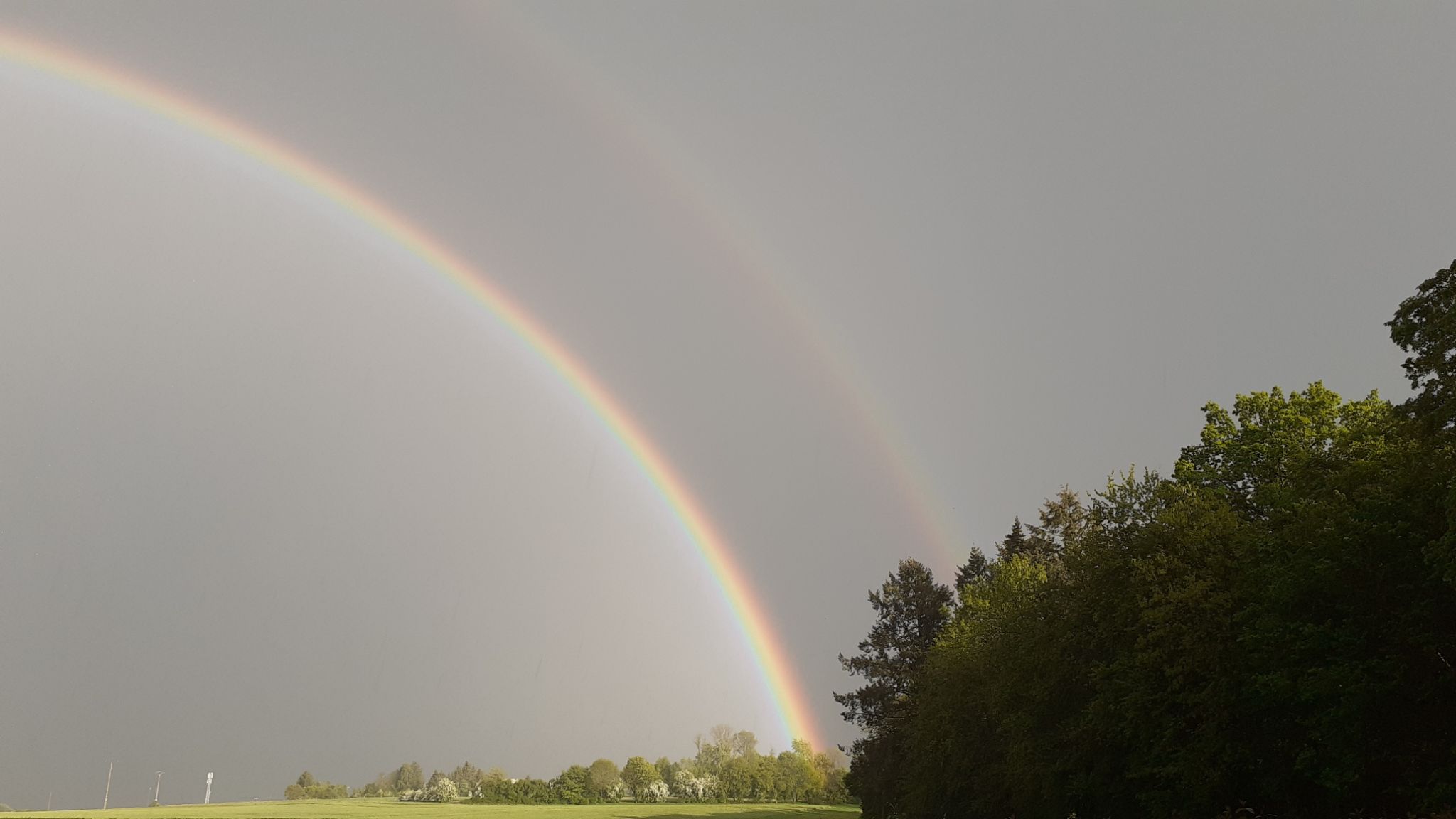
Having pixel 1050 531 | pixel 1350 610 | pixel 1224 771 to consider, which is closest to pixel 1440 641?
pixel 1350 610

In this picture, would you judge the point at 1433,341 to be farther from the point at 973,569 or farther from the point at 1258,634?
the point at 973,569

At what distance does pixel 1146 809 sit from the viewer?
4772 centimetres

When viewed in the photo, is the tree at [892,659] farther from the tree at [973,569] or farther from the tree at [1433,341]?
the tree at [1433,341]

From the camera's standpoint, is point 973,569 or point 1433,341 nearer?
point 1433,341

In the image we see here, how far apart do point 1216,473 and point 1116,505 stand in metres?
7.15

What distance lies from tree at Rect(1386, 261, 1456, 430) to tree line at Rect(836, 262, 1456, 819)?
79 millimetres

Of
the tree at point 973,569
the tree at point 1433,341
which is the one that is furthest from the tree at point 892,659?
the tree at point 1433,341

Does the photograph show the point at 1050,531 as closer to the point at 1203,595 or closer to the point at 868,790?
the point at 868,790

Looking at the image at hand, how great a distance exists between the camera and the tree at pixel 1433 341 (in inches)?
1248

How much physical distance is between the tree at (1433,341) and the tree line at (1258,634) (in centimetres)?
8

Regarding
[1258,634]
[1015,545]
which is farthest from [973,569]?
[1258,634]

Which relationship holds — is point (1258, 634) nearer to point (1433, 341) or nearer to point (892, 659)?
point (1433, 341)

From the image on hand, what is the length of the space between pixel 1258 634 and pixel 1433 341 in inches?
486

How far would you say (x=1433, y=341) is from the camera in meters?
33.9
